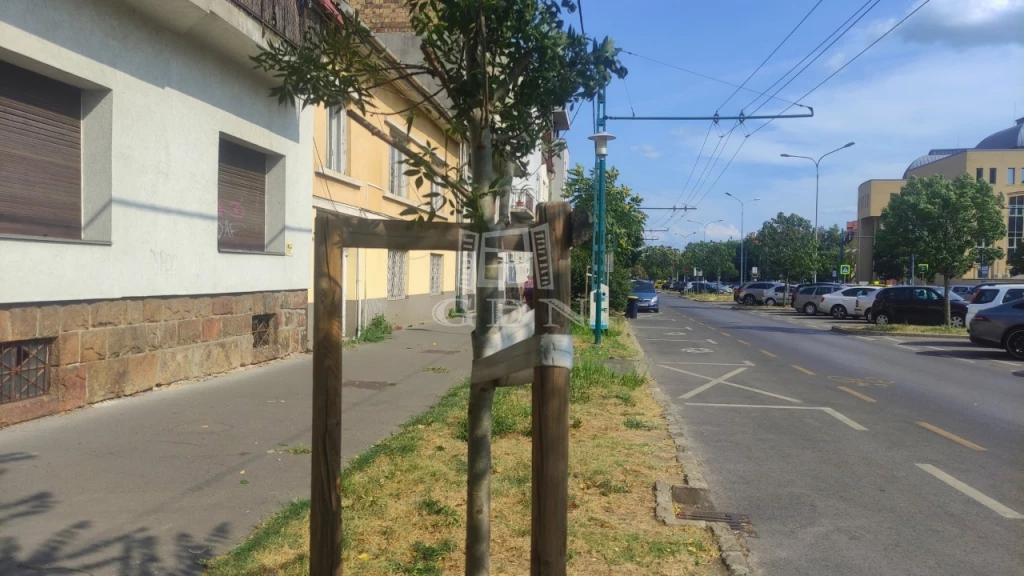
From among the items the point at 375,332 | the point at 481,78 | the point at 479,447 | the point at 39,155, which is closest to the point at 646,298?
the point at 375,332

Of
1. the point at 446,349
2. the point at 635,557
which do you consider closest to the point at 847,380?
the point at 446,349

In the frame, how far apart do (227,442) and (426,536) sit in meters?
3.09

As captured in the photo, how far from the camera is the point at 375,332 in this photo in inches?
661

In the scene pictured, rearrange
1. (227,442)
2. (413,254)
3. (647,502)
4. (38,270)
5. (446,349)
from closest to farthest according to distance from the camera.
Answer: (647,502) → (227,442) → (38,270) → (446,349) → (413,254)

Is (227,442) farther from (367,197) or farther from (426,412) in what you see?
(367,197)

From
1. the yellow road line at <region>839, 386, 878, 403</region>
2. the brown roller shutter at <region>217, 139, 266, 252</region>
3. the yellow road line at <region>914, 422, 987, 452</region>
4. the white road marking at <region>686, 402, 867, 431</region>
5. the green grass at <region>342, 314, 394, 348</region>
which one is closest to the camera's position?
the yellow road line at <region>914, 422, 987, 452</region>

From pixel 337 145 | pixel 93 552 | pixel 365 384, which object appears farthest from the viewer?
pixel 337 145

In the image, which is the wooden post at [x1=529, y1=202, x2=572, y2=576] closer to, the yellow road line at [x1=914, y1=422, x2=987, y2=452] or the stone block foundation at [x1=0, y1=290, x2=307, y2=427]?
the stone block foundation at [x1=0, y1=290, x2=307, y2=427]

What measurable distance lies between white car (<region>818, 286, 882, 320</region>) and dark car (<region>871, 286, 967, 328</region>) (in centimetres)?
600

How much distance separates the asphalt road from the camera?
4777 mm

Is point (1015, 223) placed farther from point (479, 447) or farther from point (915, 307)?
point (479, 447)

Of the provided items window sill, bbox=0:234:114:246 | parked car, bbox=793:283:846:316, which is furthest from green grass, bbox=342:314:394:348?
parked car, bbox=793:283:846:316

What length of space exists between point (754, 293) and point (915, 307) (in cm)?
2191

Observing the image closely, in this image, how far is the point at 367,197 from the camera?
16.7 metres
